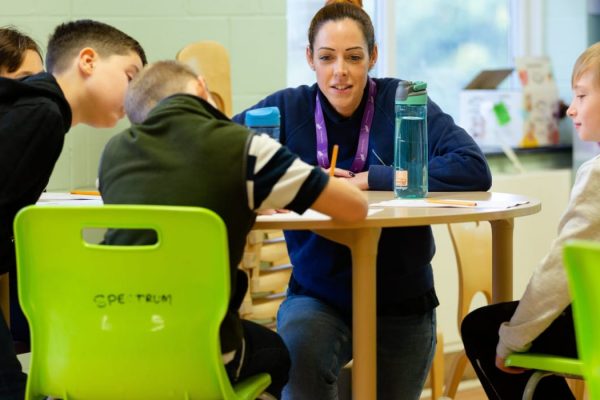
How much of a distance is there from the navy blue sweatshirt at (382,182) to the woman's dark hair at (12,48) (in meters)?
0.71

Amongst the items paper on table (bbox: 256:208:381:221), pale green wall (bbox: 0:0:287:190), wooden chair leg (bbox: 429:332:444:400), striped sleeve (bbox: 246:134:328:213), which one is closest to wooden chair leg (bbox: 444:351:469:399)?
wooden chair leg (bbox: 429:332:444:400)

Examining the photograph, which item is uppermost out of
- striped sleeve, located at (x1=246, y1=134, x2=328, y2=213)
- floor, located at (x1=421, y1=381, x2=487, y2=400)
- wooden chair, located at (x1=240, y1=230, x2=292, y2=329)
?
striped sleeve, located at (x1=246, y1=134, x2=328, y2=213)

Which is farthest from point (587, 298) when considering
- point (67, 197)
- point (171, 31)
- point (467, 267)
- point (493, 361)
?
point (171, 31)

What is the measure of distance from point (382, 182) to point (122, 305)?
0.93 meters

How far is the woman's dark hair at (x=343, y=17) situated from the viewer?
2.58 meters

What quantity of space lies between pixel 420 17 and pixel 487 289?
Result: 1475 mm

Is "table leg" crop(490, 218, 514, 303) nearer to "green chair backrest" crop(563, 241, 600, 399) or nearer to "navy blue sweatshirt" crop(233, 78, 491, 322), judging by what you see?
"navy blue sweatshirt" crop(233, 78, 491, 322)

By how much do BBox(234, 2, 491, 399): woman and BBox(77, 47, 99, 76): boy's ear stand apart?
1.28 feet

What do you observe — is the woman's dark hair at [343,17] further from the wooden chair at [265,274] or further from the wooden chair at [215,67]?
the wooden chair at [265,274]

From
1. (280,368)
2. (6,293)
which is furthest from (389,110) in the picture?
(6,293)

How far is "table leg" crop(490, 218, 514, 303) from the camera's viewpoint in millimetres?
2504

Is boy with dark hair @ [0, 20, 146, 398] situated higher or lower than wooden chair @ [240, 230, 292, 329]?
higher

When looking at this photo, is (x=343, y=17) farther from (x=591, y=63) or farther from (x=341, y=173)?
(x=591, y=63)

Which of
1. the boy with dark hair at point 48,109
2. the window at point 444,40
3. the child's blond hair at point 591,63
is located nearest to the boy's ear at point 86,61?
the boy with dark hair at point 48,109
